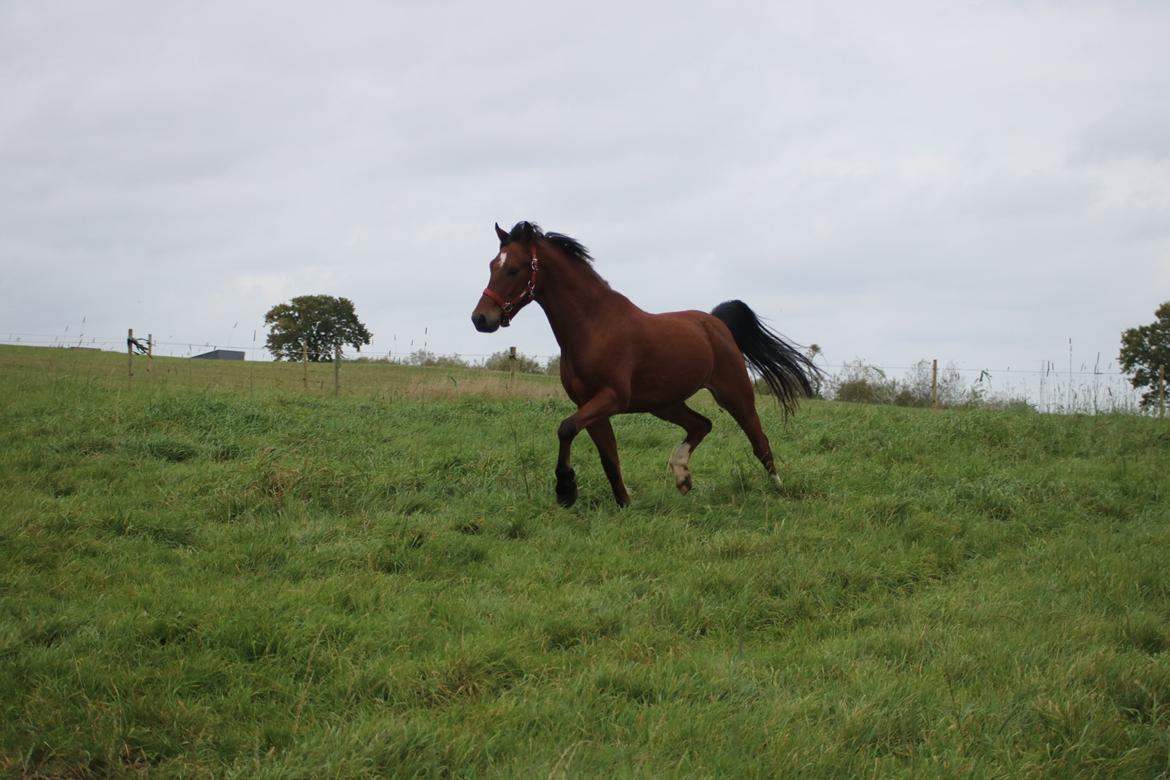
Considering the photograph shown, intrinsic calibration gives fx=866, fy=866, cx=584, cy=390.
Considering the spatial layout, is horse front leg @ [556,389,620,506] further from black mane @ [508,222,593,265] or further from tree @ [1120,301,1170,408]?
tree @ [1120,301,1170,408]

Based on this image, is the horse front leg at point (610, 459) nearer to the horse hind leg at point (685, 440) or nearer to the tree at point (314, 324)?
the horse hind leg at point (685, 440)

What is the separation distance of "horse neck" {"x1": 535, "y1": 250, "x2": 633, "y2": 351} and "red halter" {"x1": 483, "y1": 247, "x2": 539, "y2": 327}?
0.11 m

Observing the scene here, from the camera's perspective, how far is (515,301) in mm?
7445

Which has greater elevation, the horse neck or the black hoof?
the horse neck

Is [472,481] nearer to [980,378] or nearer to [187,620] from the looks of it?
[187,620]

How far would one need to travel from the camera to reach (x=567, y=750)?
319 cm

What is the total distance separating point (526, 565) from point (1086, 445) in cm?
888

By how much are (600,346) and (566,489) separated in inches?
50.8

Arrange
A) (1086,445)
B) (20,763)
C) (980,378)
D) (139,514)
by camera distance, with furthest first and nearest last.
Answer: (980,378), (1086,445), (139,514), (20,763)

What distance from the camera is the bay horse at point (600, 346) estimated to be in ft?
24.4

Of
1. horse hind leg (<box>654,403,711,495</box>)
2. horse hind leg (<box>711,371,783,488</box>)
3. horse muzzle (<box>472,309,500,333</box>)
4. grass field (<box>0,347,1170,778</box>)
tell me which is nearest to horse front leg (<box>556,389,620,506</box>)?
grass field (<box>0,347,1170,778</box>)

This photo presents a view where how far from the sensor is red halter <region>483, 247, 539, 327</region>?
7324 mm

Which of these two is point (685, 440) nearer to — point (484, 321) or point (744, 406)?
point (744, 406)

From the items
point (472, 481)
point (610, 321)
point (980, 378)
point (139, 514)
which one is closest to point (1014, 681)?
point (610, 321)
